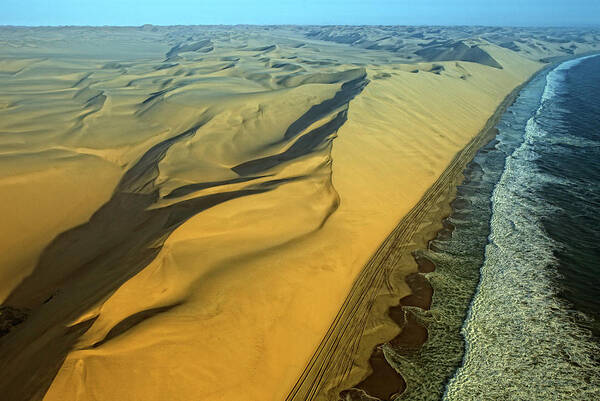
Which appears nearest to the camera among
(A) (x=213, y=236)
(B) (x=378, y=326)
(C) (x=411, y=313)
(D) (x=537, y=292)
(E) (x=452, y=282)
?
(B) (x=378, y=326)


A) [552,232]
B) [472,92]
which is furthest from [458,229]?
[472,92]

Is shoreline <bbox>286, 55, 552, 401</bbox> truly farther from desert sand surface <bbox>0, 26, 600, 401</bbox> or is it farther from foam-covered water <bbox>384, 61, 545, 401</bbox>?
foam-covered water <bbox>384, 61, 545, 401</bbox>

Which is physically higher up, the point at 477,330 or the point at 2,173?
the point at 2,173

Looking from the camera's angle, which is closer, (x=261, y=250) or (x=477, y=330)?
(x=477, y=330)

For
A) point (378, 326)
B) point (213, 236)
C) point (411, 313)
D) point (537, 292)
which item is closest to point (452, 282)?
point (411, 313)

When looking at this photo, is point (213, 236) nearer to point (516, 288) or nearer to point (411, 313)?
point (411, 313)

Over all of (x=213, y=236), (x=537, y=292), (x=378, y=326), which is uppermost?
(x=213, y=236)

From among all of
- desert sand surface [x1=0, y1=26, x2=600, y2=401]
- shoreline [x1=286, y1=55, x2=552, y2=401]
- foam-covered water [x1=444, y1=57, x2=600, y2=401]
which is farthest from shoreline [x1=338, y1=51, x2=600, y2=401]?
foam-covered water [x1=444, y1=57, x2=600, y2=401]

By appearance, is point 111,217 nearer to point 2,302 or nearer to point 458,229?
point 2,302
